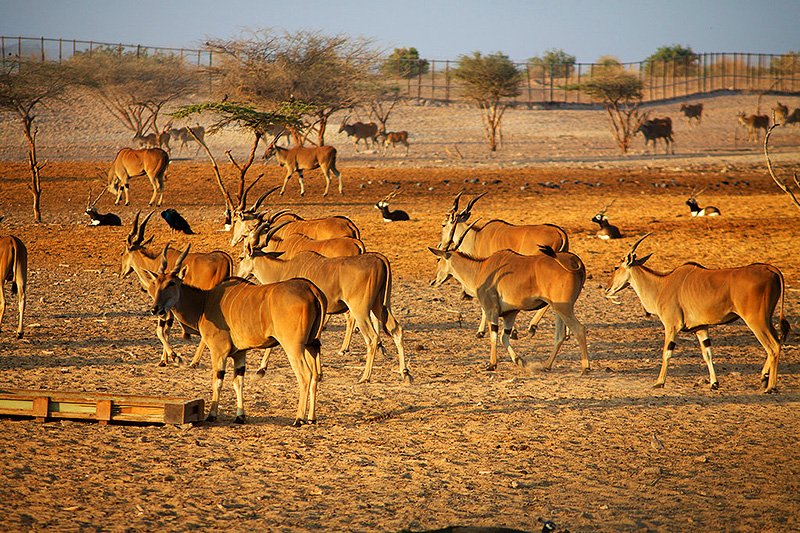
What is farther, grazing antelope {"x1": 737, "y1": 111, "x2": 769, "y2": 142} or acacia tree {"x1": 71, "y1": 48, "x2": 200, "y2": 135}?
grazing antelope {"x1": 737, "y1": 111, "x2": 769, "y2": 142}

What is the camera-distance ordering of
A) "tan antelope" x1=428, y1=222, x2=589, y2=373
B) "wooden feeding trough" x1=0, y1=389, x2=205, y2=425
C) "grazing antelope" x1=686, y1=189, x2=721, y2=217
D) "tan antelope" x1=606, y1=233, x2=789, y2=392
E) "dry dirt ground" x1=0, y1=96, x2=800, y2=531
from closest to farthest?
"dry dirt ground" x1=0, y1=96, x2=800, y2=531 → "wooden feeding trough" x1=0, y1=389, x2=205, y2=425 → "tan antelope" x1=606, y1=233, x2=789, y2=392 → "tan antelope" x1=428, y1=222, x2=589, y2=373 → "grazing antelope" x1=686, y1=189, x2=721, y2=217

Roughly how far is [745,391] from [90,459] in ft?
20.5

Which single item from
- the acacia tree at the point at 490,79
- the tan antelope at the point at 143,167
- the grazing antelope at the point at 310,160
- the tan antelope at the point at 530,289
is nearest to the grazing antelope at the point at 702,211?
the grazing antelope at the point at 310,160

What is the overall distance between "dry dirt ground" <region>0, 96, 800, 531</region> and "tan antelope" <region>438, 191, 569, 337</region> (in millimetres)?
913

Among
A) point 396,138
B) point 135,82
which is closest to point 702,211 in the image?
point 396,138

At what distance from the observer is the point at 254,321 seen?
27.1ft

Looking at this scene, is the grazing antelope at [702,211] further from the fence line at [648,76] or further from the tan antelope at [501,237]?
the fence line at [648,76]

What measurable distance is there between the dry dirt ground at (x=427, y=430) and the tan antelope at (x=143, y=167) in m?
5.99

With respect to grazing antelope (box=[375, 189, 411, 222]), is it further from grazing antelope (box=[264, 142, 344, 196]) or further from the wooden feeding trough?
the wooden feeding trough

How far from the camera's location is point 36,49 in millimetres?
66375

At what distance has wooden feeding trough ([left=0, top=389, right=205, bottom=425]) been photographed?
795 centimetres

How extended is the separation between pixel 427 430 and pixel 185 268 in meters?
3.15

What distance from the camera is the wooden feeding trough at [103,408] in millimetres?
7953

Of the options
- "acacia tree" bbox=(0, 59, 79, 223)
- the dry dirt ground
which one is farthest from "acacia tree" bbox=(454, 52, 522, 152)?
the dry dirt ground
